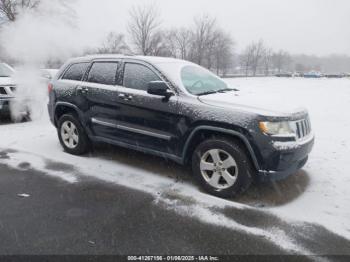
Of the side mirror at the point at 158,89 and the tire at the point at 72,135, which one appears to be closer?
the side mirror at the point at 158,89

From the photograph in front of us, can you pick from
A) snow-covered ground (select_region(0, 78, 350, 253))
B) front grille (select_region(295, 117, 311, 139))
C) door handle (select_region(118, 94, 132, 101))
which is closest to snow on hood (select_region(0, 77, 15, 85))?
snow-covered ground (select_region(0, 78, 350, 253))

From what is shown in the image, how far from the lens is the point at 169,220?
3402 millimetres

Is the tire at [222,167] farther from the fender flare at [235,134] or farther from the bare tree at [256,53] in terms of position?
the bare tree at [256,53]

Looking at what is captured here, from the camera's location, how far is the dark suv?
365 centimetres

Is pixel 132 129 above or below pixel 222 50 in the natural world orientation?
below

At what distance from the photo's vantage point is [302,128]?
3.95 meters

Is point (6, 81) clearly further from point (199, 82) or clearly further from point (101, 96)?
point (199, 82)

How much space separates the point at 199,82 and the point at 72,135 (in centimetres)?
256

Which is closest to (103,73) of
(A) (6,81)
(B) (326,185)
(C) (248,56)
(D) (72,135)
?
(D) (72,135)

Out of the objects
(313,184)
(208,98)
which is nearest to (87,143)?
(208,98)

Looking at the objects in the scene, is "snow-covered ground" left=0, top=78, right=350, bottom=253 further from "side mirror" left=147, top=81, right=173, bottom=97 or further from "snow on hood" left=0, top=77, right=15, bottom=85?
"snow on hood" left=0, top=77, right=15, bottom=85

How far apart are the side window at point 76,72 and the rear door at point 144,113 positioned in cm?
97

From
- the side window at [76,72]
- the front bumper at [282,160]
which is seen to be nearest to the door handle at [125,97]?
the side window at [76,72]

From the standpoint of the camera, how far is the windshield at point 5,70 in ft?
29.1
